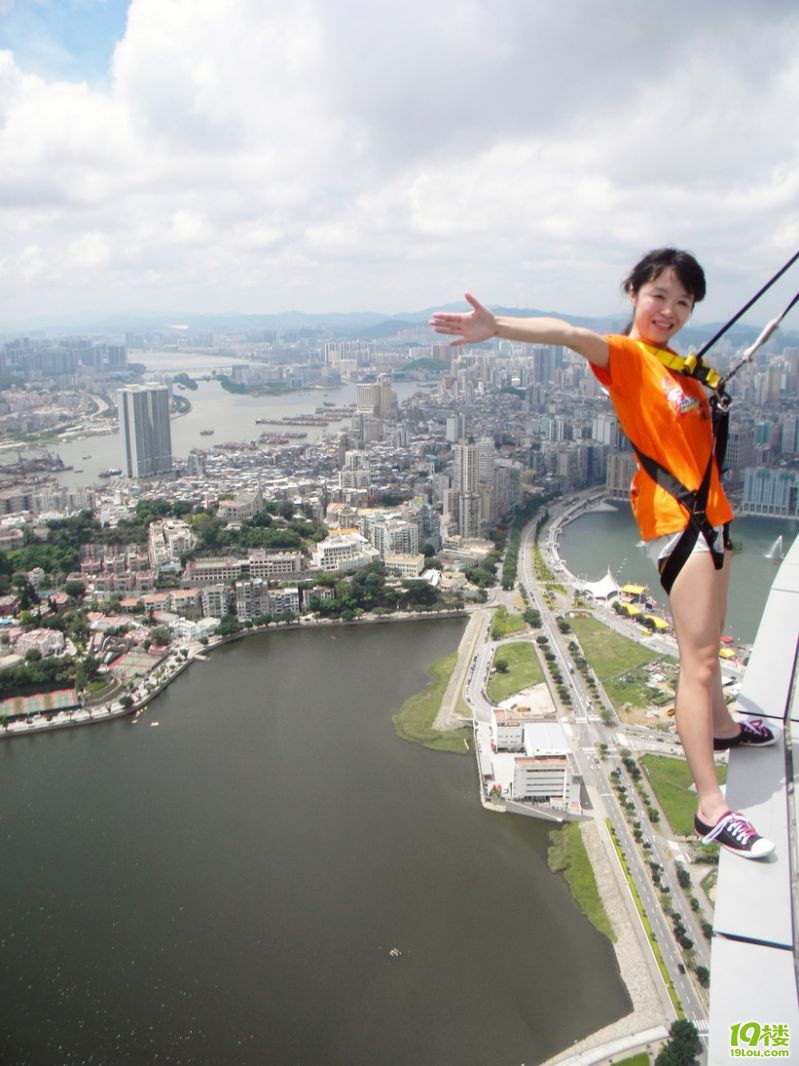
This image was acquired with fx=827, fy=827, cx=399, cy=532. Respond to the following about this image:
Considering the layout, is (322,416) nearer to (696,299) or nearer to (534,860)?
(534,860)

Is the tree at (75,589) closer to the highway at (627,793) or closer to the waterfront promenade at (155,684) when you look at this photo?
the waterfront promenade at (155,684)

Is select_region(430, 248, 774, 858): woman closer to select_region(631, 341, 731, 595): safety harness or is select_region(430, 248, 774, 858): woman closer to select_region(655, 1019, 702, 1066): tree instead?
select_region(631, 341, 731, 595): safety harness

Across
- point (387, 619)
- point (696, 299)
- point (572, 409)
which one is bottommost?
point (387, 619)

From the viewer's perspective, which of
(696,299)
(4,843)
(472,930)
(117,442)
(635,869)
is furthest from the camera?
(117,442)

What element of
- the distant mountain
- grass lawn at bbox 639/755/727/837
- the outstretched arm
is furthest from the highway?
A: the distant mountain

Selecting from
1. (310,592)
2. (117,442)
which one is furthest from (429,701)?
(117,442)

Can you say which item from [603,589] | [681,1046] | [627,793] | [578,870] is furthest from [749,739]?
[603,589]
